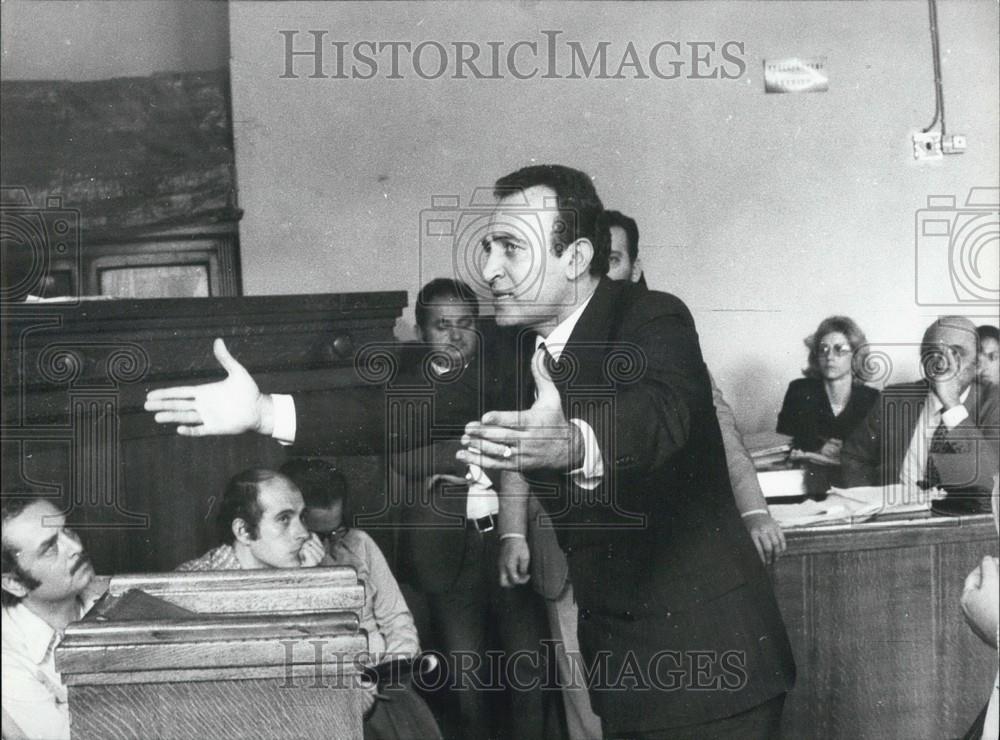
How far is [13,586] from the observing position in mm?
3115

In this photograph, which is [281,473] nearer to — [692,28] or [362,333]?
[362,333]

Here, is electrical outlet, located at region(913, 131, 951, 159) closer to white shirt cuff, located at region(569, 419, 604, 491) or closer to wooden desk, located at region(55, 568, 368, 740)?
white shirt cuff, located at region(569, 419, 604, 491)

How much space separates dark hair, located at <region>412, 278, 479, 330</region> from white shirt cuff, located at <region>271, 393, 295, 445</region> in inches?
15.8

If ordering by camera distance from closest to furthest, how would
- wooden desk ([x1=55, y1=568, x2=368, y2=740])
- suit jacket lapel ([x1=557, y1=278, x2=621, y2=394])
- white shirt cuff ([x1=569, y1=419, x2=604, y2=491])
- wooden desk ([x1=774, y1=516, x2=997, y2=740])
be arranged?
1. wooden desk ([x1=55, y1=568, x2=368, y2=740])
2. white shirt cuff ([x1=569, y1=419, x2=604, y2=491])
3. suit jacket lapel ([x1=557, y1=278, x2=621, y2=394])
4. wooden desk ([x1=774, y1=516, x2=997, y2=740])

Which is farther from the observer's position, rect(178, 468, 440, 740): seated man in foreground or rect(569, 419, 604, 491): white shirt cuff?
rect(178, 468, 440, 740): seated man in foreground

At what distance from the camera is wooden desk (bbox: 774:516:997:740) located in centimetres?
321

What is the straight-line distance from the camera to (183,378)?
3.15m

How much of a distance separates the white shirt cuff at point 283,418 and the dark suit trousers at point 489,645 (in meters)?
0.54

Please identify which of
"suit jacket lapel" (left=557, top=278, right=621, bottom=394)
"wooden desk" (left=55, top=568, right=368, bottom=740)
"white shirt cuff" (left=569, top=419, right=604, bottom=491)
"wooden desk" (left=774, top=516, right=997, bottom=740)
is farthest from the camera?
"wooden desk" (left=774, top=516, right=997, bottom=740)

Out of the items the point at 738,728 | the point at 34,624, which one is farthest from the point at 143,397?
the point at 738,728

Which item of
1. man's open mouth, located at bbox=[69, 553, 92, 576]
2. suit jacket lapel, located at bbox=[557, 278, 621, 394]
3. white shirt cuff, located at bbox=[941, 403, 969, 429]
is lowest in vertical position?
man's open mouth, located at bbox=[69, 553, 92, 576]

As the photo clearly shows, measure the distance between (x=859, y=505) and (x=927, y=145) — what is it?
100 centimetres

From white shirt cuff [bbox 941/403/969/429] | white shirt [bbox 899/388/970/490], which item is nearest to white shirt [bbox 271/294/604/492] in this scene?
white shirt [bbox 899/388/970/490]

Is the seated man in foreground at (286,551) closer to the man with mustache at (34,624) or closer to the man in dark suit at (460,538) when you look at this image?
the man in dark suit at (460,538)
